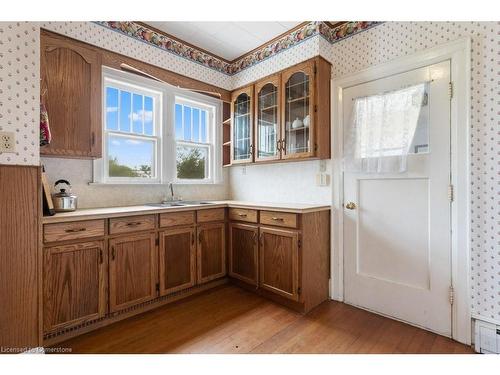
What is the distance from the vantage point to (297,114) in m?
→ 2.67

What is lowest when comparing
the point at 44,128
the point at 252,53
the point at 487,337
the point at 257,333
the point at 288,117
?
the point at 257,333

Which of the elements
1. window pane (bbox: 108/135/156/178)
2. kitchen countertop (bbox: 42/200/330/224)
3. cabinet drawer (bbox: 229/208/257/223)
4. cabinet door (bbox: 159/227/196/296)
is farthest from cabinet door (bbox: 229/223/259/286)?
window pane (bbox: 108/135/156/178)

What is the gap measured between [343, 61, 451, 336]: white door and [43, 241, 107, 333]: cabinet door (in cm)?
213

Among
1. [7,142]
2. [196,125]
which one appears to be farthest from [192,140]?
[7,142]

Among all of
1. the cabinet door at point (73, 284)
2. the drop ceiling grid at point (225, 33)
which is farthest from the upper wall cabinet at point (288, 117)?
the cabinet door at point (73, 284)

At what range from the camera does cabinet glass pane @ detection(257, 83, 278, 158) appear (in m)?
2.85

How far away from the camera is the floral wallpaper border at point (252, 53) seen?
2471mm

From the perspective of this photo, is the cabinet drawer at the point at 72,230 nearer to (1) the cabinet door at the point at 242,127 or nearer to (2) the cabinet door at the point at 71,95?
(2) the cabinet door at the point at 71,95

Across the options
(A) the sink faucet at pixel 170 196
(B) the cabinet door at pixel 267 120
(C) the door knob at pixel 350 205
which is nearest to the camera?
(C) the door knob at pixel 350 205

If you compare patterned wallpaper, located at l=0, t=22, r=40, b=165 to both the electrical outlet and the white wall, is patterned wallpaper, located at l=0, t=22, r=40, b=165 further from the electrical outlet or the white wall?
the white wall

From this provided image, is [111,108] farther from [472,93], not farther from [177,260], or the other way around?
[472,93]

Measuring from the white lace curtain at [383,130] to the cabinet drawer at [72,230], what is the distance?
2.18 m

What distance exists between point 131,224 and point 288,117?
5.91 feet

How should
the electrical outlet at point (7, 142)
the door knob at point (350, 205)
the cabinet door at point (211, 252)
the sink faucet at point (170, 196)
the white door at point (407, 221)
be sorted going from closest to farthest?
1. the electrical outlet at point (7, 142)
2. the white door at point (407, 221)
3. the door knob at point (350, 205)
4. the cabinet door at point (211, 252)
5. the sink faucet at point (170, 196)
